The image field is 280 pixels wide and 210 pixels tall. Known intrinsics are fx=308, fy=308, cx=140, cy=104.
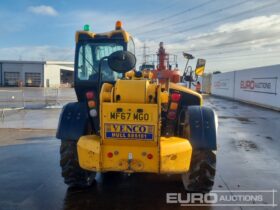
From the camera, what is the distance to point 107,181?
5824 millimetres

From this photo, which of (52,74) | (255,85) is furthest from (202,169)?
(52,74)

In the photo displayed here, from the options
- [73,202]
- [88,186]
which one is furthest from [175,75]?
[73,202]

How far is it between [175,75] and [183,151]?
15.3 ft

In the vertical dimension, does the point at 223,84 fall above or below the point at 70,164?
above

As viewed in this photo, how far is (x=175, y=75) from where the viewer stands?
346 inches

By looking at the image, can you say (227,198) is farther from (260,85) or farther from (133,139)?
(260,85)

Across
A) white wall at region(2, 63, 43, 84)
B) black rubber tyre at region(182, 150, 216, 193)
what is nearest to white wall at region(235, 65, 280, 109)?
black rubber tyre at region(182, 150, 216, 193)

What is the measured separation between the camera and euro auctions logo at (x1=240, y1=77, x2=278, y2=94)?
68.9 feet

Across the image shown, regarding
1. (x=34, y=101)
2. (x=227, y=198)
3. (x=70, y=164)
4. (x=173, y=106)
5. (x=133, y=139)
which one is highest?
(x=173, y=106)

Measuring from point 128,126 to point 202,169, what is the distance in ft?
4.80

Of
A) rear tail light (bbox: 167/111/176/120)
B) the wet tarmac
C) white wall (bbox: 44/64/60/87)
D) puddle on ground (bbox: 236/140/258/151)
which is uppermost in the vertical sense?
white wall (bbox: 44/64/60/87)

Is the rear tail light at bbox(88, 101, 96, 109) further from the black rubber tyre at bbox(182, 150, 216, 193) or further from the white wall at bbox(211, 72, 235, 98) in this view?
the white wall at bbox(211, 72, 235, 98)

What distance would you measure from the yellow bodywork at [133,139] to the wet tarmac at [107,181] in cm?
77

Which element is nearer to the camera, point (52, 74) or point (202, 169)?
point (202, 169)
